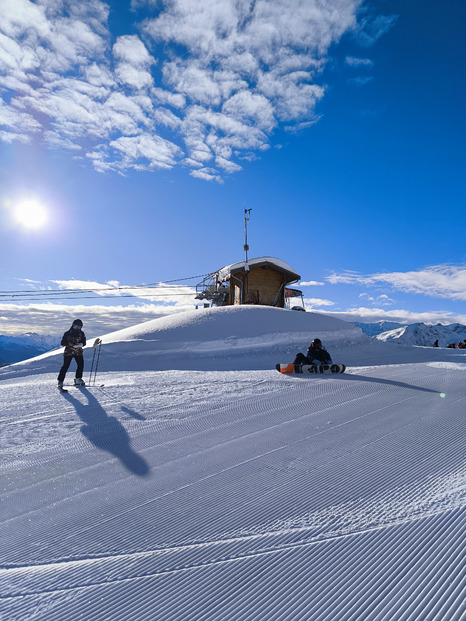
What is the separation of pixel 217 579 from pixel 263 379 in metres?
7.09

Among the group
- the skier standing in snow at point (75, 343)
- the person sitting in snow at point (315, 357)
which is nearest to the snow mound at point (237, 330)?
the person sitting in snow at point (315, 357)

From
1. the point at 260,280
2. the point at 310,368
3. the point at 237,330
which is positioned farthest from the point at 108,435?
the point at 260,280

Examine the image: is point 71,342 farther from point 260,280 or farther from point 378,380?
point 260,280

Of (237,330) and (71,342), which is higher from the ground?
(237,330)

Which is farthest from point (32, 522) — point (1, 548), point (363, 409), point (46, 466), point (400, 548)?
point (363, 409)

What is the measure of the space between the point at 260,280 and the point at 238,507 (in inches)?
1125

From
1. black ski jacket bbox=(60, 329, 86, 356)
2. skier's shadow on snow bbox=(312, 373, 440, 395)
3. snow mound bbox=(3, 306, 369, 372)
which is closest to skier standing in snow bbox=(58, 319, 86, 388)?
black ski jacket bbox=(60, 329, 86, 356)

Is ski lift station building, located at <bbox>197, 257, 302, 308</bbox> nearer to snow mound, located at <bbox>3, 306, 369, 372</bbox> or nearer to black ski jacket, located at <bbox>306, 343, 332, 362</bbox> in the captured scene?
snow mound, located at <bbox>3, 306, 369, 372</bbox>

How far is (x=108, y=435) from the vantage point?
5.61m

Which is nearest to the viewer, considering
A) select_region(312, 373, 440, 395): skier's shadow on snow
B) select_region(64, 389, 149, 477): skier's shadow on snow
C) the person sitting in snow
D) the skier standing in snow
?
select_region(64, 389, 149, 477): skier's shadow on snow

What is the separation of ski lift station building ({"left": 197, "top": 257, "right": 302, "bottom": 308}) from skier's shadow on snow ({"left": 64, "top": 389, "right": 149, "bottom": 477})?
23.6 meters

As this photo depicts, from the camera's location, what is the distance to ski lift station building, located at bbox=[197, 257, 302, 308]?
101 ft

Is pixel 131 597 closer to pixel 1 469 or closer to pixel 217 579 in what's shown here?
pixel 217 579

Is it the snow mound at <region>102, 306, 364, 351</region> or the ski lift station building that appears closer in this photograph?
the snow mound at <region>102, 306, 364, 351</region>
